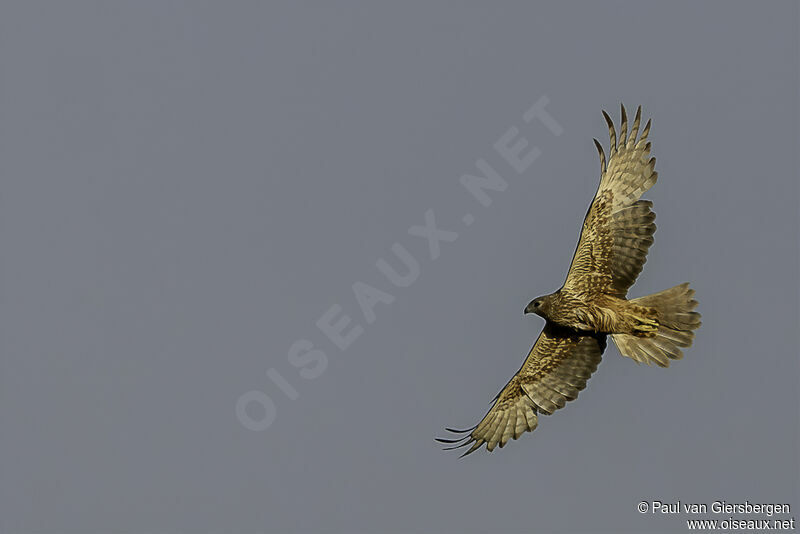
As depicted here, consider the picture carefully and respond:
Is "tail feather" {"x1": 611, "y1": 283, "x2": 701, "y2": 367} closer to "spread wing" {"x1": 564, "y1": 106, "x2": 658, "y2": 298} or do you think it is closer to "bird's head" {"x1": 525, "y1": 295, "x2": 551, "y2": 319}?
"spread wing" {"x1": 564, "y1": 106, "x2": 658, "y2": 298}

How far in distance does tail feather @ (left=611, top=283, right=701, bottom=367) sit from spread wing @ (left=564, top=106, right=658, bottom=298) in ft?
1.77

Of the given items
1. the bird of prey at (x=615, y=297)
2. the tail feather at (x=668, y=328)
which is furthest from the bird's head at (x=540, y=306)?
the tail feather at (x=668, y=328)

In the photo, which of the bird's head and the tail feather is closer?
the tail feather

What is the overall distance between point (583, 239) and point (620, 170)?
3.22 ft

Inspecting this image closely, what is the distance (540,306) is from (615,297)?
93 centimetres

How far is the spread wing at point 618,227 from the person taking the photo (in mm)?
18547

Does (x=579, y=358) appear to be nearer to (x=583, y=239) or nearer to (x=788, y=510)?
(x=583, y=239)

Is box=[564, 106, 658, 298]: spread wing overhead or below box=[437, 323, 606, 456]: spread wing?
overhead

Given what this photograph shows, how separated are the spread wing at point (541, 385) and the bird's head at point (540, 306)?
725 millimetres

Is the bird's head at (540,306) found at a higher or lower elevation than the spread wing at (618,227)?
lower

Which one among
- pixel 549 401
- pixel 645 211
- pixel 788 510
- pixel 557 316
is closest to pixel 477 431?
pixel 549 401

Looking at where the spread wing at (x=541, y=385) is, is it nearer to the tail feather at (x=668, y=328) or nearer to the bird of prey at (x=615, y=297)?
the bird of prey at (x=615, y=297)

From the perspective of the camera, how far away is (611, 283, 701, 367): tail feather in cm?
1797

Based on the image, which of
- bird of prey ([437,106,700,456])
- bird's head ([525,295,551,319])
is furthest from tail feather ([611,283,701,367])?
bird's head ([525,295,551,319])
